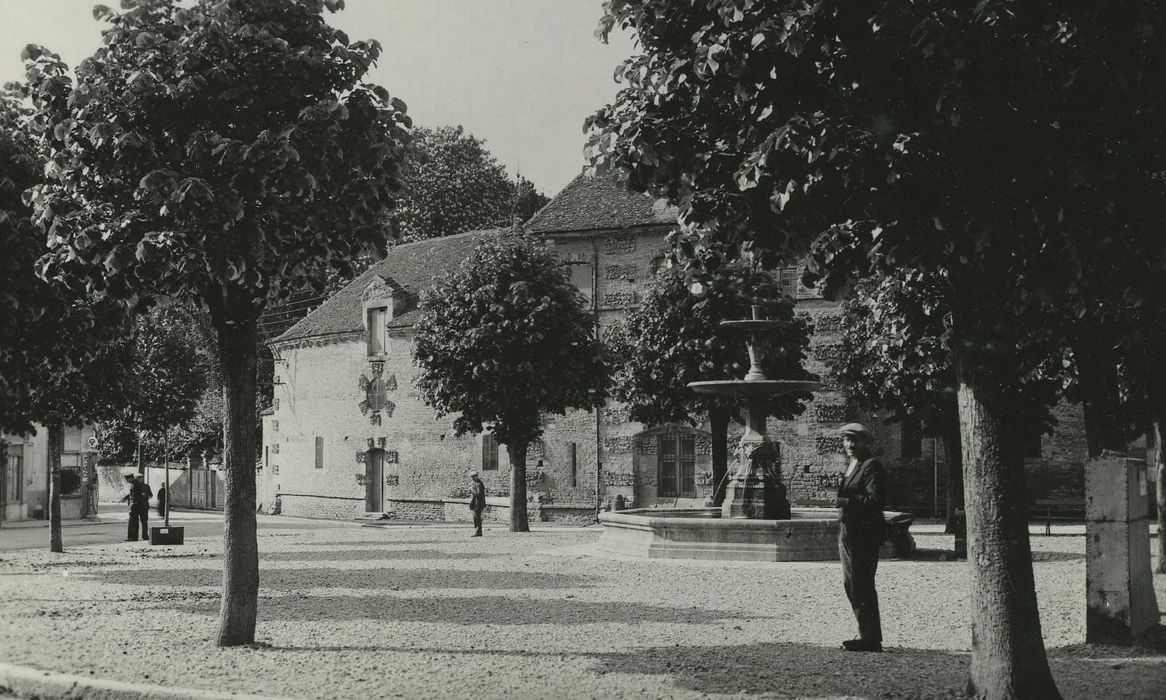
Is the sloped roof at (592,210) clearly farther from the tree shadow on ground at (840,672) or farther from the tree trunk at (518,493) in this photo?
the tree shadow on ground at (840,672)

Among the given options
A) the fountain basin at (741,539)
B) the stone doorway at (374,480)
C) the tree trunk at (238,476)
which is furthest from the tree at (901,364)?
the stone doorway at (374,480)

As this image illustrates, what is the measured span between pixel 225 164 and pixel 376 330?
3103 cm

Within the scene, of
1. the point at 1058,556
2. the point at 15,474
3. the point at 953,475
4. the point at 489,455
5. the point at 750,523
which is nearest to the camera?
the point at 750,523

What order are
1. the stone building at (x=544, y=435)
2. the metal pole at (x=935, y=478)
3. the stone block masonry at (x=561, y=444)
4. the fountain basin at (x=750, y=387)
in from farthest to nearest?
the stone building at (x=544, y=435)
the stone block masonry at (x=561, y=444)
the metal pole at (x=935, y=478)
the fountain basin at (x=750, y=387)

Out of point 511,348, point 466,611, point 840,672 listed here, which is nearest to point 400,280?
point 511,348

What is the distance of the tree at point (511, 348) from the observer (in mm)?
26250

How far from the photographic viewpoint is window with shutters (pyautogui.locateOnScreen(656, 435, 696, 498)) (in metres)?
33.4

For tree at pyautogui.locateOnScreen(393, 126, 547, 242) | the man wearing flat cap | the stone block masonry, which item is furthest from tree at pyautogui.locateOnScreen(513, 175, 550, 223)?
the man wearing flat cap

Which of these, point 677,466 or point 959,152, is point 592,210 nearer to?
point 677,466

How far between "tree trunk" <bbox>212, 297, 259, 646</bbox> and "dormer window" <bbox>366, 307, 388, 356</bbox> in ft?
97.9

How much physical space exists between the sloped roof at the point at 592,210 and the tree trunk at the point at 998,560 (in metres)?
26.3

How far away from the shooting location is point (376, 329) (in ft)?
130

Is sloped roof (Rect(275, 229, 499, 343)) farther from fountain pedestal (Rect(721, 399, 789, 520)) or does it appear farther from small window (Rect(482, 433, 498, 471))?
fountain pedestal (Rect(721, 399, 789, 520))

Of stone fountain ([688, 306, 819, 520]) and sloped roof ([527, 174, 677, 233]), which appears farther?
sloped roof ([527, 174, 677, 233])
